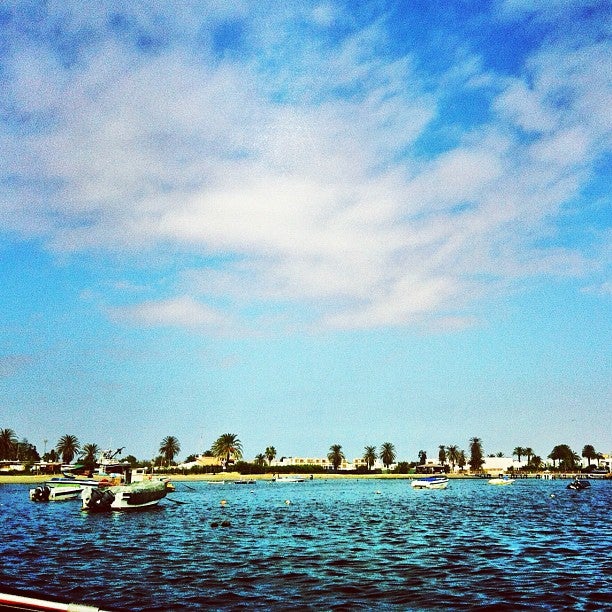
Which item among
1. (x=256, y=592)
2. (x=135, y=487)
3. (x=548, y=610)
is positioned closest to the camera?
(x=548, y=610)

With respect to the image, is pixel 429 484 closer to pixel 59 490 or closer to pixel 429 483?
pixel 429 483

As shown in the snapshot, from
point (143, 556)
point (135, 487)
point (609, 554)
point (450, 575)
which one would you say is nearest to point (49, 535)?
point (143, 556)

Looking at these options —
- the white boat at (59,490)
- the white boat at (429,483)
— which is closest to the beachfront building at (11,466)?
the white boat at (59,490)

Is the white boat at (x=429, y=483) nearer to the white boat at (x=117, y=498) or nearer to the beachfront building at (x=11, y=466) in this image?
the white boat at (x=117, y=498)

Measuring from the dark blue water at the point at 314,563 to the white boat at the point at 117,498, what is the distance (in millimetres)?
9070

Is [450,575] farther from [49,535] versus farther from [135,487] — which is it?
[135,487]

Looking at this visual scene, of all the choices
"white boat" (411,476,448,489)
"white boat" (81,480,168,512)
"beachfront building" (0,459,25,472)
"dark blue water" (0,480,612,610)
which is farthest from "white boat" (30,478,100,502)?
"beachfront building" (0,459,25,472)

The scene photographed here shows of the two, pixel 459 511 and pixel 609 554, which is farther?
pixel 459 511

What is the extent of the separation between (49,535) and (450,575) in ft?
105

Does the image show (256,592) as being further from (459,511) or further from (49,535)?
(459,511)

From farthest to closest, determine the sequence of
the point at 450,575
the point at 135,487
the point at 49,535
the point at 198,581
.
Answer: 1. the point at 135,487
2. the point at 49,535
3. the point at 450,575
4. the point at 198,581

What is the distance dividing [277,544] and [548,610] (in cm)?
2104

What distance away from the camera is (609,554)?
3525 cm

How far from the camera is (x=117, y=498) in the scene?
65.6 metres
